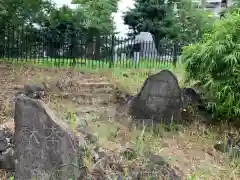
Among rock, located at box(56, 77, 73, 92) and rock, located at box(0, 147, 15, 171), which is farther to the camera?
rock, located at box(56, 77, 73, 92)

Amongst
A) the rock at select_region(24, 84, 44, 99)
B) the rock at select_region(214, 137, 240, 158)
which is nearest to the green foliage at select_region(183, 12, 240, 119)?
the rock at select_region(214, 137, 240, 158)

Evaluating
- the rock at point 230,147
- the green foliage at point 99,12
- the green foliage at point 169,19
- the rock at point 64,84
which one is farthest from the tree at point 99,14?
the rock at point 230,147

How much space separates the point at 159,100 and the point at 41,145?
3031mm

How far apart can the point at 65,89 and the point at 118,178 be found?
3.56m

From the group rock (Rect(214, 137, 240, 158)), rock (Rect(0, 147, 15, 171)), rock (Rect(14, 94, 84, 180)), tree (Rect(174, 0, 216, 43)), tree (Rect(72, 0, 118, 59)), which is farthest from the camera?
tree (Rect(174, 0, 216, 43))

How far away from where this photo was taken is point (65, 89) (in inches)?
282

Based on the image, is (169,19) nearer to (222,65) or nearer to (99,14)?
(99,14)

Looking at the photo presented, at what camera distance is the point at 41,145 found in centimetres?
349

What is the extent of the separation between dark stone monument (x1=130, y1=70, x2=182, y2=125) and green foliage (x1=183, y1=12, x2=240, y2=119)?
679mm

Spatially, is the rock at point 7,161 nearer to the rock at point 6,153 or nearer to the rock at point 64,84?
the rock at point 6,153

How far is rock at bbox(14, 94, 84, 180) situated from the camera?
3.44 meters

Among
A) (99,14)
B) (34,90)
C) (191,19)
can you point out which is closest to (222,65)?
(34,90)

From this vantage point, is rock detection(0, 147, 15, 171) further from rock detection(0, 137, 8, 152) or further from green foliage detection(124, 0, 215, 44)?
green foliage detection(124, 0, 215, 44)

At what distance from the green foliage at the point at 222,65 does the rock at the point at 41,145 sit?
11.1 feet
